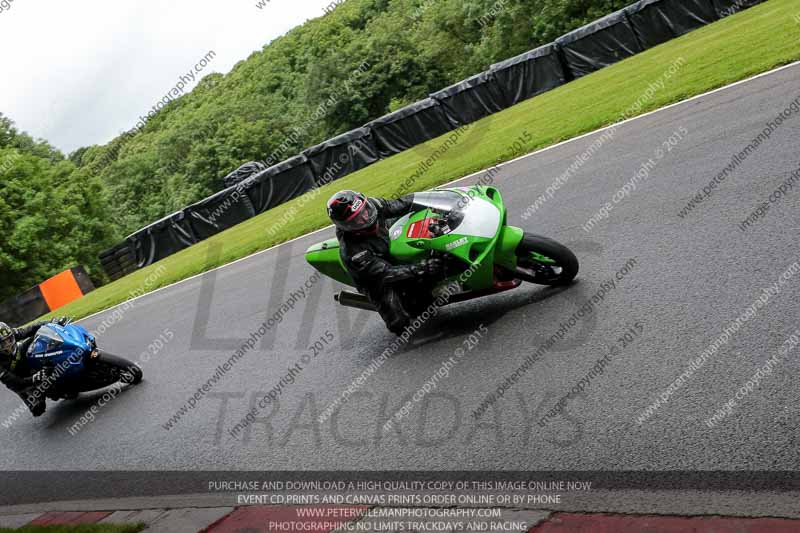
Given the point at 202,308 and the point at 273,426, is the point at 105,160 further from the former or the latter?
the point at 273,426

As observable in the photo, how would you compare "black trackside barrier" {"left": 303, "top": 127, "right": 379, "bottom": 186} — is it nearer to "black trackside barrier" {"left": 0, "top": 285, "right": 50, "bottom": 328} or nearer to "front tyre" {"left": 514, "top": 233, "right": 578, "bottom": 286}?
"black trackside barrier" {"left": 0, "top": 285, "right": 50, "bottom": 328}

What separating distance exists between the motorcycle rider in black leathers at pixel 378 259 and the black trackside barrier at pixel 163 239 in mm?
20760

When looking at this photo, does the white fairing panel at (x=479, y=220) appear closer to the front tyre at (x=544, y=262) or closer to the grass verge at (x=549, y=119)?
the front tyre at (x=544, y=262)

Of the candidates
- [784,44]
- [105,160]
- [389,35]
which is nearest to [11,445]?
[784,44]

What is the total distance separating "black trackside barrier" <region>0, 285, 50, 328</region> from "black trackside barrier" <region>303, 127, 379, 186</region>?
1044 centimetres

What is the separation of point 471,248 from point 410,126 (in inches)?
796

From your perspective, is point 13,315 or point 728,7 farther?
point 13,315

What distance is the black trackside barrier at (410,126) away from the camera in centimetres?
2569

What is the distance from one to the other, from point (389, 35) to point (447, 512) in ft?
165

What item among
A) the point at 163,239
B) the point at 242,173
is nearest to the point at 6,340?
the point at 163,239

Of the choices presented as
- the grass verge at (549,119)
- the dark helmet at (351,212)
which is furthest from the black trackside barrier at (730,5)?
the dark helmet at (351,212)

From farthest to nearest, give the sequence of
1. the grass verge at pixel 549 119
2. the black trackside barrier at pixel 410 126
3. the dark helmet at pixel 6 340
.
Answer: the black trackside barrier at pixel 410 126
the grass verge at pixel 549 119
the dark helmet at pixel 6 340

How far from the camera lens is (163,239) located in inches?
1059

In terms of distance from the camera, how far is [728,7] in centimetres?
2280
